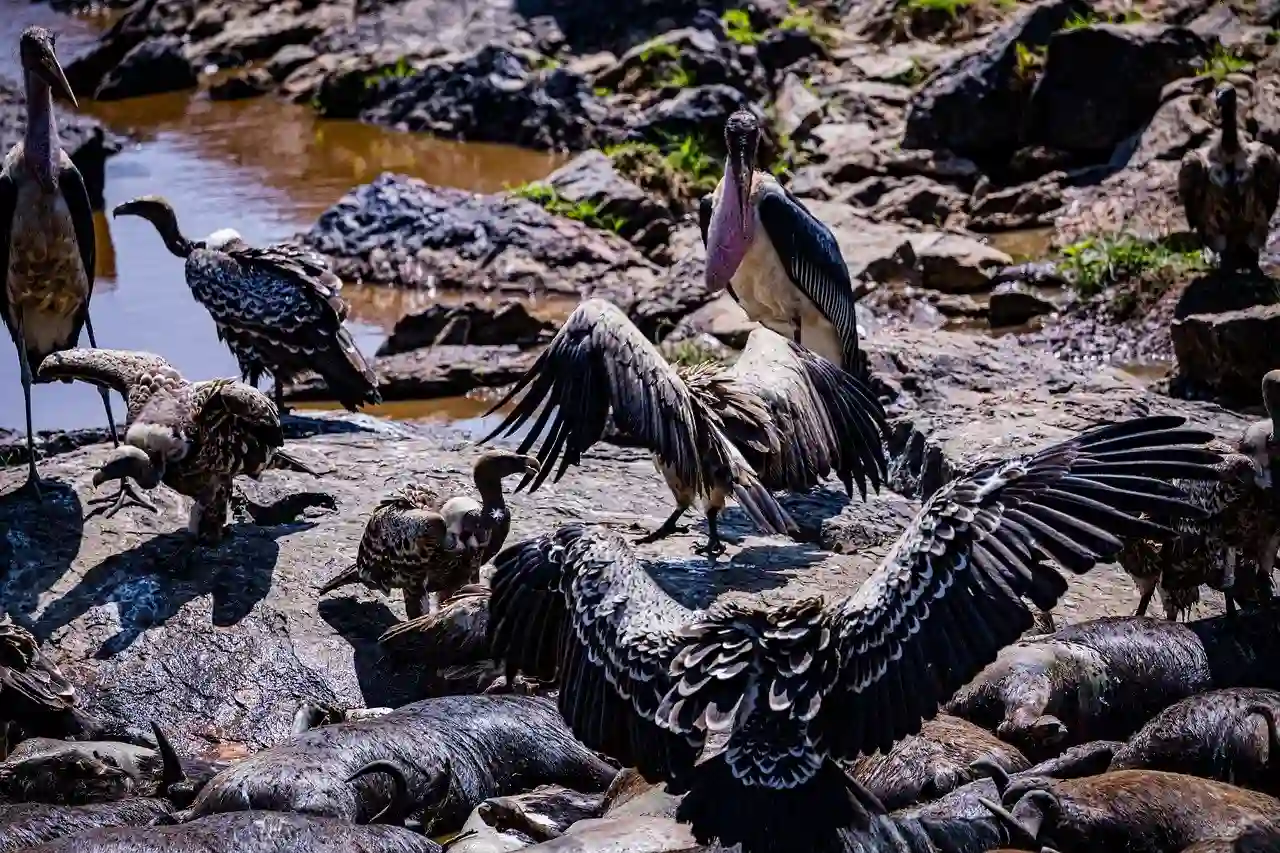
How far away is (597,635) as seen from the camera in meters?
6.57

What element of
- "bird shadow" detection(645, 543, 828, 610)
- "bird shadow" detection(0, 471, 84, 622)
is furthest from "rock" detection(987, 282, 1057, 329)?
"bird shadow" detection(0, 471, 84, 622)

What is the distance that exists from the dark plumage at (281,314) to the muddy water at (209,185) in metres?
2.26

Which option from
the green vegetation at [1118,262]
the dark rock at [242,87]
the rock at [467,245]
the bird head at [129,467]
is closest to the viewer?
the bird head at [129,467]

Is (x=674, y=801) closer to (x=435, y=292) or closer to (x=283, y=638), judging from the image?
(x=283, y=638)

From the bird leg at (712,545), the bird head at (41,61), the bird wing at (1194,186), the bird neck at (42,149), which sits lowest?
the bird leg at (712,545)

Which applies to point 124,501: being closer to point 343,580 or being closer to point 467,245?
point 343,580

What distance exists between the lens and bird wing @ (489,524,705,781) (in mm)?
6395

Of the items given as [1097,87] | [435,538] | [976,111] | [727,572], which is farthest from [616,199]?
[435,538]

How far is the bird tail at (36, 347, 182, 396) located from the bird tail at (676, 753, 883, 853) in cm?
435

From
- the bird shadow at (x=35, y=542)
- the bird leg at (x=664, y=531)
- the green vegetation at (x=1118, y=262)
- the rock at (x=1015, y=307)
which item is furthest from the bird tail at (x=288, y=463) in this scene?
the green vegetation at (x=1118, y=262)

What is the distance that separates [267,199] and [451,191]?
2.37 m

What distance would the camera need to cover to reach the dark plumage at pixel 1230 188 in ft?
44.1

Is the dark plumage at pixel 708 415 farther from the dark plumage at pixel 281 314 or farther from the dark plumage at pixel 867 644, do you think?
the dark plumage at pixel 281 314

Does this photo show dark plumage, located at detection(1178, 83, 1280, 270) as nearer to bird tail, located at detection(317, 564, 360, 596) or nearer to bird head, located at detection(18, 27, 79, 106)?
bird tail, located at detection(317, 564, 360, 596)
